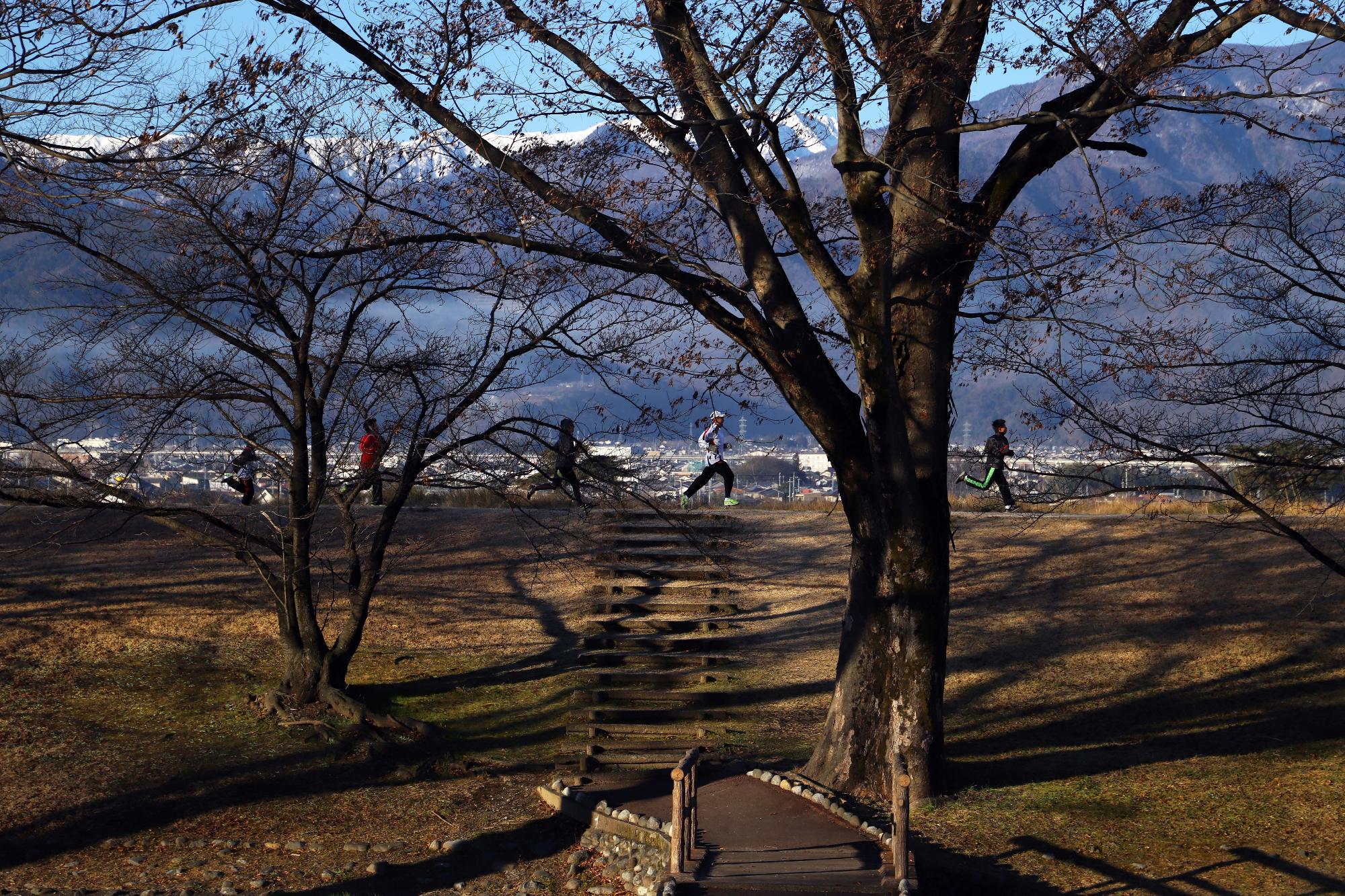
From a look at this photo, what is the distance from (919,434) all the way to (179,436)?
7.36m

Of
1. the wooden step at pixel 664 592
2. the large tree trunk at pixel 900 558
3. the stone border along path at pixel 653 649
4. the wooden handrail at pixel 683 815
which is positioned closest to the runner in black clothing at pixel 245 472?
the stone border along path at pixel 653 649

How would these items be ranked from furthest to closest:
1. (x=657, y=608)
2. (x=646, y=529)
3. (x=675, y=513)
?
(x=646, y=529) → (x=675, y=513) → (x=657, y=608)

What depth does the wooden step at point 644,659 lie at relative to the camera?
49.2ft

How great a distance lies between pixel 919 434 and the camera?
34.4 feet

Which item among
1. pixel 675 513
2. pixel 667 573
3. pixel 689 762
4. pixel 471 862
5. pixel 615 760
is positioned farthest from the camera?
pixel 675 513

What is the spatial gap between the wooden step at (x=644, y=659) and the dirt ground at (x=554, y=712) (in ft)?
1.38

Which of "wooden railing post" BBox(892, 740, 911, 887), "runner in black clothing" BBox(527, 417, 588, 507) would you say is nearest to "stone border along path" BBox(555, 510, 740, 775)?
"runner in black clothing" BBox(527, 417, 588, 507)

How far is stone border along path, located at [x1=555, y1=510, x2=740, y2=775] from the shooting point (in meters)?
12.9

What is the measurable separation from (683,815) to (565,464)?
5.00 meters

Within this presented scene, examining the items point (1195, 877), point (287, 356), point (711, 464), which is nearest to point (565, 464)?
point (287, 356)

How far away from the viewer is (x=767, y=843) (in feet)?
29.2

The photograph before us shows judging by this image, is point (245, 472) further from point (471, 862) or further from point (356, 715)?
point (471, 862)

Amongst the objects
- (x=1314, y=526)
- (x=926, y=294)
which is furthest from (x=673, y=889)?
(x=1314, y=526)

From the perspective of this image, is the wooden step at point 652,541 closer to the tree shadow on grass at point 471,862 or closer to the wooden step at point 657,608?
the wooden step at point 657,608
